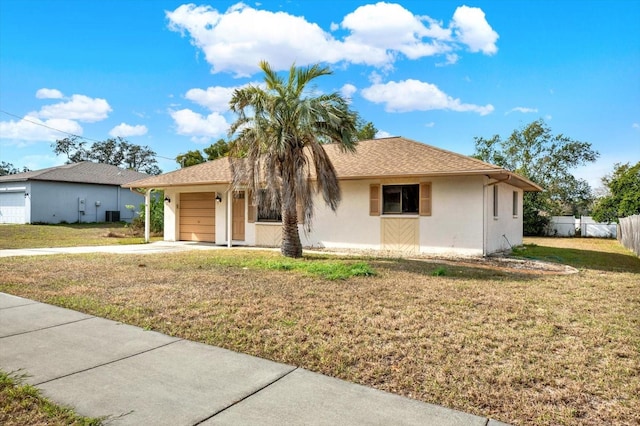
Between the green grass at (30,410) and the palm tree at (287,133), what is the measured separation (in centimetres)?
758

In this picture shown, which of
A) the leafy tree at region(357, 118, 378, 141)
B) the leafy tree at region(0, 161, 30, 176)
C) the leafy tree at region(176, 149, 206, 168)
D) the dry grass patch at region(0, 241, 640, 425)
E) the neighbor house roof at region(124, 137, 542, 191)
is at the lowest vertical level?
the dry grass patch at region(0, 241, 640, 425)

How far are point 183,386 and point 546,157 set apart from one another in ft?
109

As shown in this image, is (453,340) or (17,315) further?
(17,315)

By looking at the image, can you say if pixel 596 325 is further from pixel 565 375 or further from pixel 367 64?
pixel 367 64

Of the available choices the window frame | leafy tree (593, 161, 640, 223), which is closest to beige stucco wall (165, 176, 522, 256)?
the window frame

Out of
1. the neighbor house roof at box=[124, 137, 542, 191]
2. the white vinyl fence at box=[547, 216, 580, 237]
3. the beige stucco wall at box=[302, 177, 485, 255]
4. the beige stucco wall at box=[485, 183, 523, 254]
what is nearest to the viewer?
the neighbor house roof at box=[124, 137, 542, 191]

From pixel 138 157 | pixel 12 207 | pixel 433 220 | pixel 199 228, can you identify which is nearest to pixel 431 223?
pixel 433 220

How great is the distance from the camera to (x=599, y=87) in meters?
20.0

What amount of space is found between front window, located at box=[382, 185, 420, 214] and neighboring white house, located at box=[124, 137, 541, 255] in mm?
33

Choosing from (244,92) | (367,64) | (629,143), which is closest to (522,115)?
(629,143)

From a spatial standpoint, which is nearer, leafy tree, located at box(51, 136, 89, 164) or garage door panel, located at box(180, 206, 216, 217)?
garage door panel, located at box(180, 206, 216, 217)

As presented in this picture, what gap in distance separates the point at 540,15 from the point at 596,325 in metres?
13.2

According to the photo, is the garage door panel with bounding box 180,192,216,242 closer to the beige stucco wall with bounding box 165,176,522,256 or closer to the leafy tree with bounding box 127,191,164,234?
the beige stucco wall with bounding box 165,176,522,256

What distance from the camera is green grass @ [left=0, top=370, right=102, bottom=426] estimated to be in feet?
8.32
